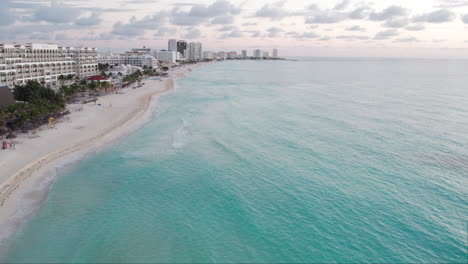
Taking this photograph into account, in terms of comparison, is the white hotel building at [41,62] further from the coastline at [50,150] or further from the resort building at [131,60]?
the resort building at [131,60]

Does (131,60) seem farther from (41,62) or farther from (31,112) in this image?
(31,112)

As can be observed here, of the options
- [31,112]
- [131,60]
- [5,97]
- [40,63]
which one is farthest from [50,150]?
[131,60]

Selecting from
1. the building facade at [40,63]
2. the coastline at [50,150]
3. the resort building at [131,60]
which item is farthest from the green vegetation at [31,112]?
the resort building at [131,60]

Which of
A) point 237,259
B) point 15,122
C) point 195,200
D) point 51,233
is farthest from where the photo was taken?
point 15,122

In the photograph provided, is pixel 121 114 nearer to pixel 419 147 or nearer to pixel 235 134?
pixel 235 134

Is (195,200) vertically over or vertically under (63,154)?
under

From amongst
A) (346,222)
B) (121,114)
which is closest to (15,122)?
(121,114)

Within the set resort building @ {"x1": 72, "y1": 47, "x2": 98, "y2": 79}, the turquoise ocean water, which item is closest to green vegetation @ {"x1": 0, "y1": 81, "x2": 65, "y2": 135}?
the turquoise ocean water
